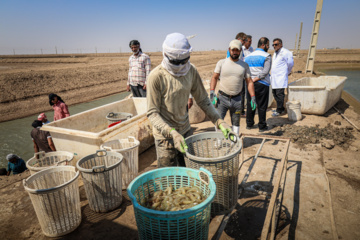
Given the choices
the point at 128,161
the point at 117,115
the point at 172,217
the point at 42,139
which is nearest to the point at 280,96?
the point at 117,115

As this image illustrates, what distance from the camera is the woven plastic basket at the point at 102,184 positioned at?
2.81 m

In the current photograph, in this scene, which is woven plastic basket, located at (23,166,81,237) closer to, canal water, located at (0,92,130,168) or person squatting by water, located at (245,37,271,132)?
person squatting by water, located at (245,37,271,132)

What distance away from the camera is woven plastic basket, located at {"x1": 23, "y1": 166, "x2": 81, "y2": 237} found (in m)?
2.44

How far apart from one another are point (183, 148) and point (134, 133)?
254cm

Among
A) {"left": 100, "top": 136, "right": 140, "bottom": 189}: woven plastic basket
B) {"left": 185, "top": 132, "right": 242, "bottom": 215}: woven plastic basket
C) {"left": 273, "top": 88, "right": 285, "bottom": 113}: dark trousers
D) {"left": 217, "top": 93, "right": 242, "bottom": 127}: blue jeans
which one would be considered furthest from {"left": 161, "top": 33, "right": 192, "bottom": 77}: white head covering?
{"left": 273, "top": 88, "right": 285, "bottom": 113}: dark trousers

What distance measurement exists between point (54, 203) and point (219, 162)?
202cm

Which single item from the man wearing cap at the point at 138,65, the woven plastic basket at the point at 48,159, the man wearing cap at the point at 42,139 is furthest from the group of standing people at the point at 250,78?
the man wearing cap at the point at 42,139

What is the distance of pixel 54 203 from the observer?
2508 mm

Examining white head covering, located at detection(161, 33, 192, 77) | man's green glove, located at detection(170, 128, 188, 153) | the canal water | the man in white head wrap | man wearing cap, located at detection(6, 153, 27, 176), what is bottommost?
the canal water

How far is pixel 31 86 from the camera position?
13477 millimetres

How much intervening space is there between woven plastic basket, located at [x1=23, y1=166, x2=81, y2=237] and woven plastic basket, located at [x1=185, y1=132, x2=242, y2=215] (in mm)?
1545

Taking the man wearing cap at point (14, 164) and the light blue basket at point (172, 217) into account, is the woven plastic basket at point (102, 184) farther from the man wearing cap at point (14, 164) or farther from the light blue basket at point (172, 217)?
the man wearing cap at point (14, 164)

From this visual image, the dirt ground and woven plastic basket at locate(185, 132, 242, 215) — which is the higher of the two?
woven plastic basket at locate(185, 132, 242, 215)

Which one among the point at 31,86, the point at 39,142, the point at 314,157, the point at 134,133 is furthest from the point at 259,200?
the point at 31,86
